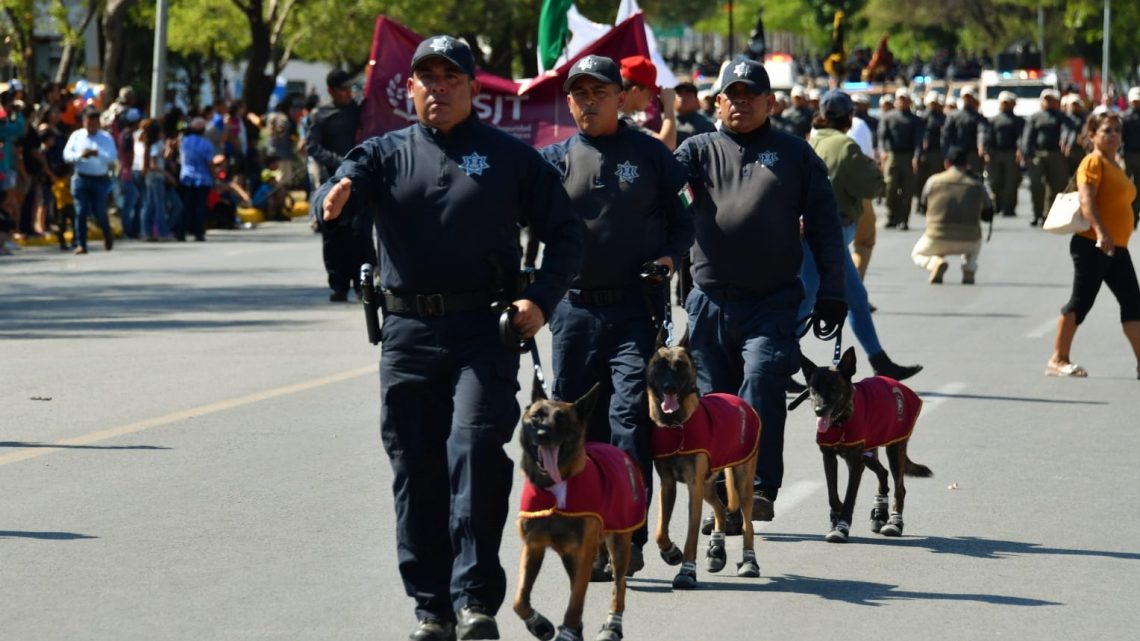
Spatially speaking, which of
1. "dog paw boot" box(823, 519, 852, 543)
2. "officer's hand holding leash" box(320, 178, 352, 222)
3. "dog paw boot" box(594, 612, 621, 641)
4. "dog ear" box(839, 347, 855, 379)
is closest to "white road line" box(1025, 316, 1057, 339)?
"dog paw boot" box(823, 519, 852, 543)

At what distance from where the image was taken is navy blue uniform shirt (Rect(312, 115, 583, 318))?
6.30m

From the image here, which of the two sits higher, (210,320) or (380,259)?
(380,259)

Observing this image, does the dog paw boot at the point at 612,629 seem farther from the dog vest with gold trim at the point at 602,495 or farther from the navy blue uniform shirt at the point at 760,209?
the navy blue uniform shirt at the point at 760,209

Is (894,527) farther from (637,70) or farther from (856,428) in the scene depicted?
(637,70)

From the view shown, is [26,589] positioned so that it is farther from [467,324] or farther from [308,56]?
[308,56]

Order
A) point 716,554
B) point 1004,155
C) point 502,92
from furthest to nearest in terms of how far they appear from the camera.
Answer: point 1004,155 → point 502,92 → point 716,554

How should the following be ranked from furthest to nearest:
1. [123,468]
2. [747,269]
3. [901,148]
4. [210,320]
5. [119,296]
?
[901,148] < [119,296] < [210,320] < [123,468] < [747,269]

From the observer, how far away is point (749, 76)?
8.12 meters

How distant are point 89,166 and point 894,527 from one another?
17860 millimetres

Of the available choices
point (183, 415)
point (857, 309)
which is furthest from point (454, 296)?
point (857, 309)

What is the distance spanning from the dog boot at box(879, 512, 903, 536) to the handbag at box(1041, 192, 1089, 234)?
5507 millimetres

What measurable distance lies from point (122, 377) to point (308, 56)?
47.8 meters

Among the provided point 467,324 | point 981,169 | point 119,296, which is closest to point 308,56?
point 981,169

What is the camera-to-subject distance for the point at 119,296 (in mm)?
20000
